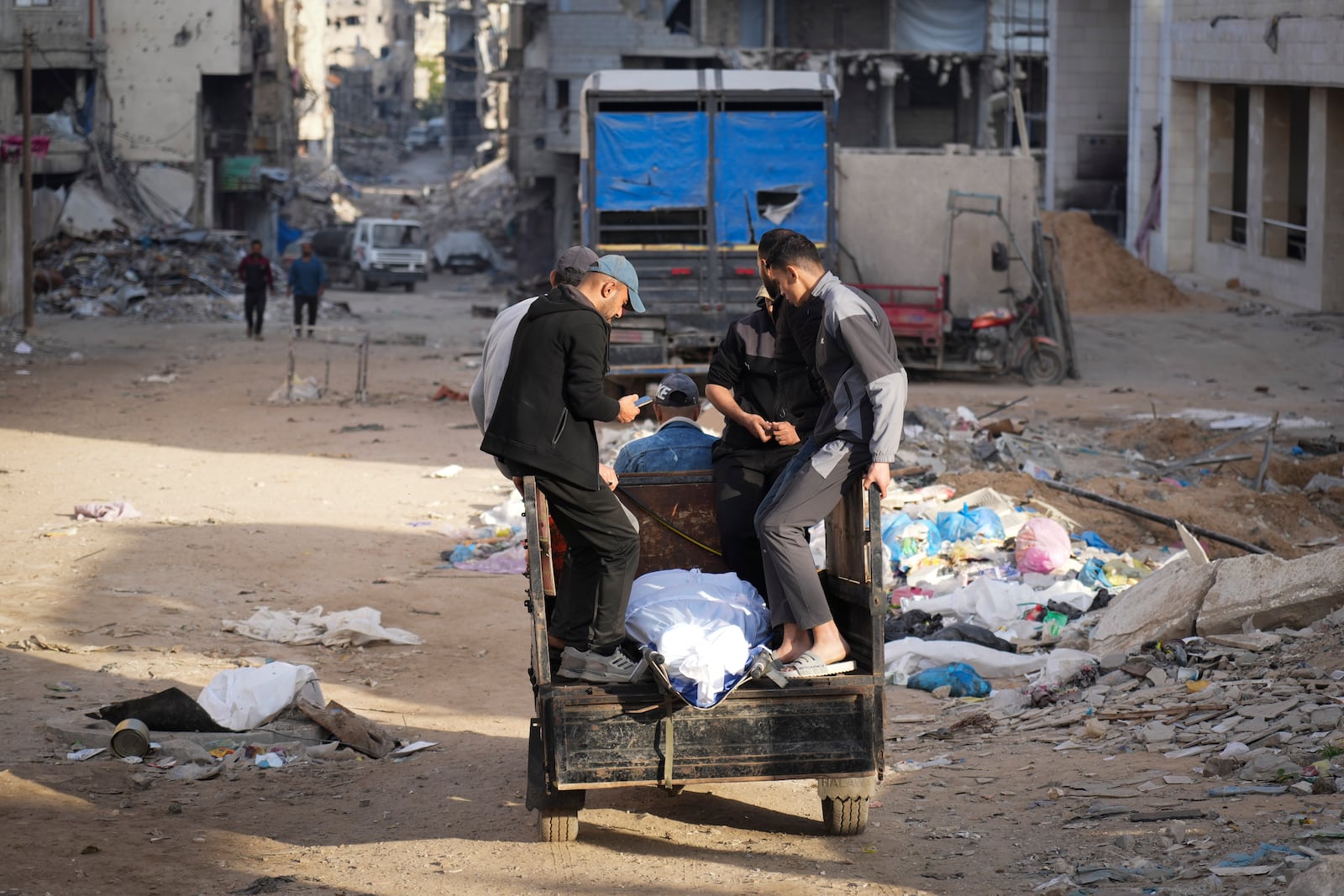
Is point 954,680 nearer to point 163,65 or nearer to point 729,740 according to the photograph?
point 729,740

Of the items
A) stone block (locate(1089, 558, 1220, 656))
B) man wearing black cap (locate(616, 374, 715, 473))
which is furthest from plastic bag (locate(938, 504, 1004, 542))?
man wearing black cap (locate(616, 374, 715, 473))

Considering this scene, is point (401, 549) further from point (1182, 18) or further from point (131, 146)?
point (131, 146)

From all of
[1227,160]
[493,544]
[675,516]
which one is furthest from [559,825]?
[1227,160]

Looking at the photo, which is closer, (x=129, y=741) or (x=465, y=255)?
(x=129, y=741)

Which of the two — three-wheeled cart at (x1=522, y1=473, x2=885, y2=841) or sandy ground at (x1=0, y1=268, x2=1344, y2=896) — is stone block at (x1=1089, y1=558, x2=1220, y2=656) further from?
three-wheeled cart at (x1=522, y1=473, x2=885, y2=841)

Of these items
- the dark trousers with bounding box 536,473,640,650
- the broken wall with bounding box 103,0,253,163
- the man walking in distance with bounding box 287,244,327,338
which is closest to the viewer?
the dark trousers with bounding box 536,473,640,650

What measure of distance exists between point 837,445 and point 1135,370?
51.1 feet

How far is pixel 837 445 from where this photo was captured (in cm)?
493

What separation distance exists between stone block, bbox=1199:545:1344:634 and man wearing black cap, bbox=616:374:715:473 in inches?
111

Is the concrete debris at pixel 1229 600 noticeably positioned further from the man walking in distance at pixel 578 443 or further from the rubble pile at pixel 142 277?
the rubble pile at pixel 142 277

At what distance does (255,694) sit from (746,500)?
249 centimetres

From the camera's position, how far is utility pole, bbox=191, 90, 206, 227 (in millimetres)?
39469

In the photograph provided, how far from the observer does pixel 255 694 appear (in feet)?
21.2

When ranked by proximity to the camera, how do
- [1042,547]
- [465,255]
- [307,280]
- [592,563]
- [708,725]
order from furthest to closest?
[465,255]
[307,280]
[1042,547]
[592,563]
[708,725]
